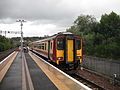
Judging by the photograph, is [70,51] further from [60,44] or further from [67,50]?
[60,44]

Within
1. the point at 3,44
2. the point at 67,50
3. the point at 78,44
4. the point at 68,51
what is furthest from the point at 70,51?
the point at 3,44

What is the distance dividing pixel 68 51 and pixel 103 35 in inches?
1783

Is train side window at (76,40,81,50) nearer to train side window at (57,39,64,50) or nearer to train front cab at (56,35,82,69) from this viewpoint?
train front cab at (56,35,82,69)

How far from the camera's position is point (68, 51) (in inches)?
1003

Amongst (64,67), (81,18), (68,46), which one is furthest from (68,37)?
(81,18)

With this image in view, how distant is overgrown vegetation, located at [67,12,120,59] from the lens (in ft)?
117

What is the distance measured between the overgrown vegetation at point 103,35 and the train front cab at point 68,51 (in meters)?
8.14

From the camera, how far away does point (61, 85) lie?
1238 centimetres

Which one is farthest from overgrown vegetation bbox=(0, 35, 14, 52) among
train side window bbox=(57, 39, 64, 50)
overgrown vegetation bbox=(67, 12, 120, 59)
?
train side window bbox=(57, 39, 64, 50)

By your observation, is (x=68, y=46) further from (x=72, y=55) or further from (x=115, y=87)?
(x=115, y=87)

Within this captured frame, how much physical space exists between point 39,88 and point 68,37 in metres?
13.2

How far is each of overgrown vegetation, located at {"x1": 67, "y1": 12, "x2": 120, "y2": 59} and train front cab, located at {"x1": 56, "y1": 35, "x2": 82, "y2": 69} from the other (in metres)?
8.14

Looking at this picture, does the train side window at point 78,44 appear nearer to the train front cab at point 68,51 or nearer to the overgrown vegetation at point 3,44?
the train front cab at point 68,51

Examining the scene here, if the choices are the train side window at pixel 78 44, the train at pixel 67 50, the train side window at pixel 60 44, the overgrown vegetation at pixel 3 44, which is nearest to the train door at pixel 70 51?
the train at pixel 67 50
